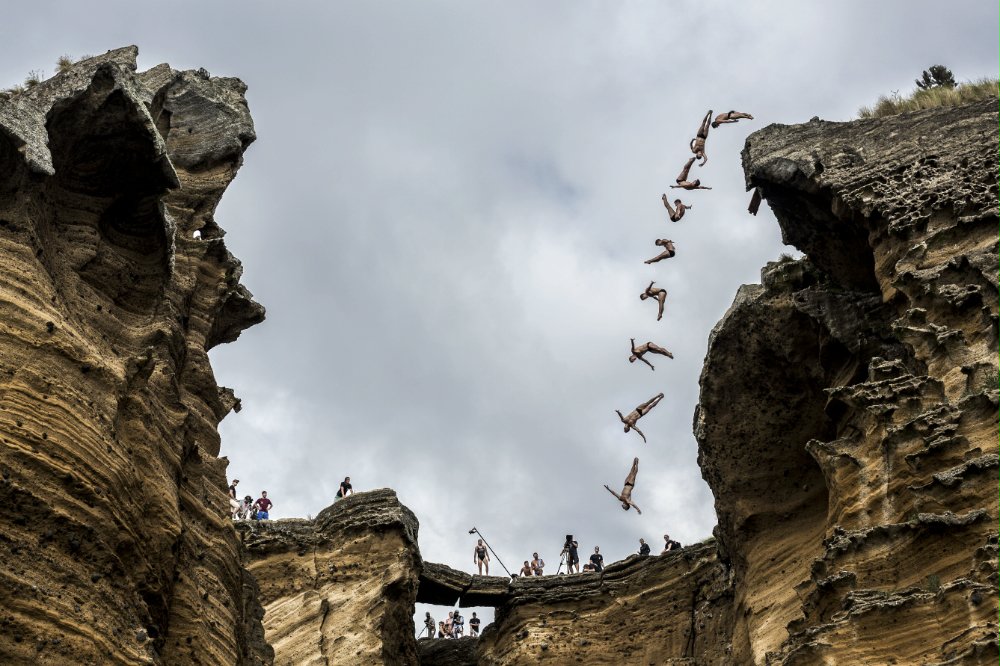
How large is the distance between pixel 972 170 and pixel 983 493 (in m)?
7.12

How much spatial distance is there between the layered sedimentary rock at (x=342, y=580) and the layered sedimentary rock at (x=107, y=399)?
41.4 feet

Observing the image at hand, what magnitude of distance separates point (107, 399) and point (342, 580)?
62.5 ft

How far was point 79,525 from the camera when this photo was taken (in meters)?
12.1

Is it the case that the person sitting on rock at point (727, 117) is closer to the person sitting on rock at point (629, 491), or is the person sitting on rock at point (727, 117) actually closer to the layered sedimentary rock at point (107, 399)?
the person sitting on rock at point (629, 491)

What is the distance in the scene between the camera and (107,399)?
44.1 ft

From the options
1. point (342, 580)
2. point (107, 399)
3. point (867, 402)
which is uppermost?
point (342, 580)

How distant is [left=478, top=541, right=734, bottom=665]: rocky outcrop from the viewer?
105 ft

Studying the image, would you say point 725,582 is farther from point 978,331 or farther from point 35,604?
point 35,604

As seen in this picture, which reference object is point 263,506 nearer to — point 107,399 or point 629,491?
point 629,491

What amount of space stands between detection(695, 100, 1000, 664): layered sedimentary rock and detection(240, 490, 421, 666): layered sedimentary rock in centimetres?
793

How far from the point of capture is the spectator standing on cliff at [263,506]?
3459 centimetres

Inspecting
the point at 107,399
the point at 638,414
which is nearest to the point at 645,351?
the point at 638,414

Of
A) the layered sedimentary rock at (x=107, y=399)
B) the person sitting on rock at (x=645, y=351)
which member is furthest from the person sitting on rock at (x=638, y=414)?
the layered sedimentary rock at (x=107, y=399)

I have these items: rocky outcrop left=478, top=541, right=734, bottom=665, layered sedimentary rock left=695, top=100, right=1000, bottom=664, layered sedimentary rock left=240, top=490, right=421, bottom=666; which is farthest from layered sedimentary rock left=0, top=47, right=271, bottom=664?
rocky outcrop left=478, top=541, right=734, bottom=665
